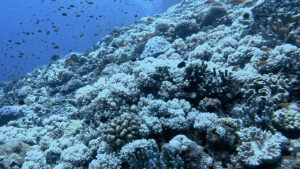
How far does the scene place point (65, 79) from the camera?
49.3 ft

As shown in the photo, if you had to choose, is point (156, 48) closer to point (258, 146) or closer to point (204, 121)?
point (204, 121)

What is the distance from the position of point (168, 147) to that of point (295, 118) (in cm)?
264

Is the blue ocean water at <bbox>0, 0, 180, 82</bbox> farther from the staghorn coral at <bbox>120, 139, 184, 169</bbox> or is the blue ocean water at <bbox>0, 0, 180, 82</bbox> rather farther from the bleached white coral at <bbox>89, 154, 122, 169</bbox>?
the staghorn coral at <bbox>120, 139, 184, 169</bbox>

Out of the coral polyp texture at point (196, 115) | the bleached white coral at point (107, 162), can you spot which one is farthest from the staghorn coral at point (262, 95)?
the bleached white coral at point (107, 162)

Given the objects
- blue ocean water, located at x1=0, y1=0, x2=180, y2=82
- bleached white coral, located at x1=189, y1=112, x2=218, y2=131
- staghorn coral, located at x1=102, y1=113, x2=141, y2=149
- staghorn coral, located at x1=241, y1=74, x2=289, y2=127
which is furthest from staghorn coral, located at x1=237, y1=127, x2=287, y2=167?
blue ocean water, located at x1=0, y1=0, x2=180, y2=82

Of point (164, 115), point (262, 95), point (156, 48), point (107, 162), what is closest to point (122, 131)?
point (107, 162)

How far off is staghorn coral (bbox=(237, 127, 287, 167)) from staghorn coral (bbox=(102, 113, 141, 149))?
7.11 feet

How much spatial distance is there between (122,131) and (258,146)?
2726 mm

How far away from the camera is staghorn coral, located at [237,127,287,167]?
3.17 metres

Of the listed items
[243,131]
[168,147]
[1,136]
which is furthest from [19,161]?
[243,131]

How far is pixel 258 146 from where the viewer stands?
3426 mm

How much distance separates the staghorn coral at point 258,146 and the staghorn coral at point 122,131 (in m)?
2.17

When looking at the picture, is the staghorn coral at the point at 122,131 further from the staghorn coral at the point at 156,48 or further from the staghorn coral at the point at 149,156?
the staghorn coral at the point at 156,48

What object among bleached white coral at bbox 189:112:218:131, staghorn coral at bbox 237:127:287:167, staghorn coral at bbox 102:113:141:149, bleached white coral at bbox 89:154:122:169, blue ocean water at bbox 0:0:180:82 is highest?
blue ocean water at bbox 0:0:180:82
